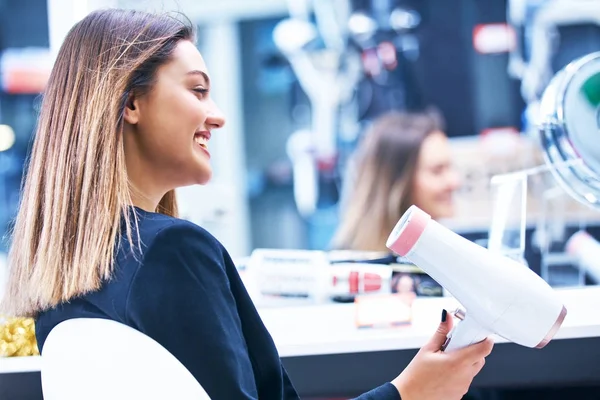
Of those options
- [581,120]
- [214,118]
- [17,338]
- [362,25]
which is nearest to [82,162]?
[214,118]

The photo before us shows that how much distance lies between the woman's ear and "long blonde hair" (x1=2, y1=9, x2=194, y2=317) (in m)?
0.01

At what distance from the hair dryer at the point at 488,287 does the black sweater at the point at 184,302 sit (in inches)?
9.2

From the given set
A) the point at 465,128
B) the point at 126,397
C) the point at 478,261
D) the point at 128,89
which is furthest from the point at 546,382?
the point at 465,128

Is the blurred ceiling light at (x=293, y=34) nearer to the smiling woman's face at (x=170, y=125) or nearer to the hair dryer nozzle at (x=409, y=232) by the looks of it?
the smiling woman's face at (x=170, y=125)

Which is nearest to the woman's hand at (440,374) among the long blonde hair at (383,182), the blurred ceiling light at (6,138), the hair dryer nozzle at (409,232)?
the hair dryer nozzle at (409,232)

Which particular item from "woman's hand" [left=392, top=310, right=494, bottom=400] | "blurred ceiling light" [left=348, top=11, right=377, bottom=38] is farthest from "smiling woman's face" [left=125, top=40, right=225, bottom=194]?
"blurred ceiling light" [left=348, top=11, right=377, bottom=38]

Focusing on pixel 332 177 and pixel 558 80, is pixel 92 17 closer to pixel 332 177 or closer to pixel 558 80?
pixel 558 80

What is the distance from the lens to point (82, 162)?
88 cm

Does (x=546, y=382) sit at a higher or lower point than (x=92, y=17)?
lower

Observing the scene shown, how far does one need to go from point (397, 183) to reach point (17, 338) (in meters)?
1.95

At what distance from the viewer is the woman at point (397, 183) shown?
115 inches

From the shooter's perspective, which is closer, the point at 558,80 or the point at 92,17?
the point at 92,17

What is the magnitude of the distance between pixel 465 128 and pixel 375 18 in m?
0.85

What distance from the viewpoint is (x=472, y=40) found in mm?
4070
